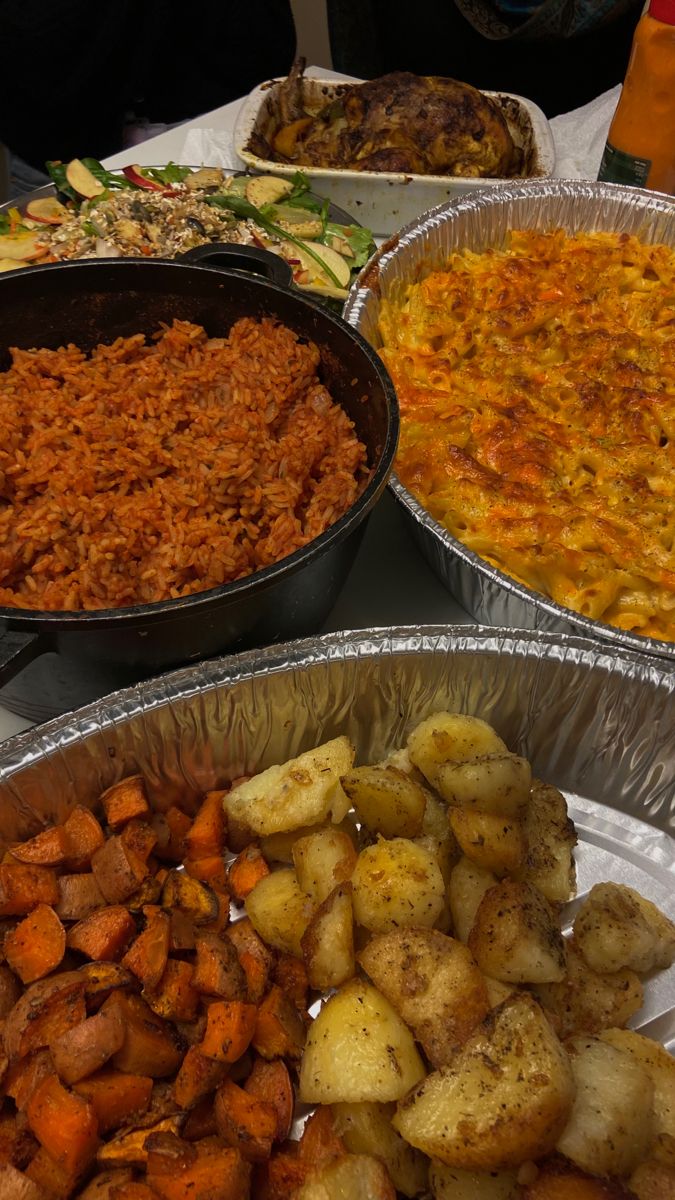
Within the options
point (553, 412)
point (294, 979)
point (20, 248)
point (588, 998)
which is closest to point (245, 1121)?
point (294, 979)

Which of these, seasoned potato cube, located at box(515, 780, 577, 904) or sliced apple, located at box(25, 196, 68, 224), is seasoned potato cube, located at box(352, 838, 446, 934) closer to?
seasoned potato cube, located at box(515, 780, 577, 904)

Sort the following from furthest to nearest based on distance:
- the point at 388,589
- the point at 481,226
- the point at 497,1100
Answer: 1. the point at 481,226
2. the point at 388,589
3. the point at 497,1100

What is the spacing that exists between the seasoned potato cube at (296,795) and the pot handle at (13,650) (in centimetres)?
32

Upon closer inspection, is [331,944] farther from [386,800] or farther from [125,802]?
[125,802]

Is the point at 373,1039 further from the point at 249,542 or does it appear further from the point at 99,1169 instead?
the point at 249,542

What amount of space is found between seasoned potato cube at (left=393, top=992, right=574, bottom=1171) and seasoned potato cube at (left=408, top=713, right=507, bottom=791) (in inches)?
13.7

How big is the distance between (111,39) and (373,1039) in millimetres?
3669

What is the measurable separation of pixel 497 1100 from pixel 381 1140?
0.47 ft

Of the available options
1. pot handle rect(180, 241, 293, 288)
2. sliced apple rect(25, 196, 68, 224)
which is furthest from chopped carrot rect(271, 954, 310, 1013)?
sliced apple rect(25, 196, 68, 224)

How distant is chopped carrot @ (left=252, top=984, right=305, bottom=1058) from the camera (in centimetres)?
92

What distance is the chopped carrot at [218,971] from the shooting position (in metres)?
0.91

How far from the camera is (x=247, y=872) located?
1088mm

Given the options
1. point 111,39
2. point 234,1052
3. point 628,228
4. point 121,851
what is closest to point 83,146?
point 111,39

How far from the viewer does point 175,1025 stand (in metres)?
0.94
